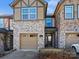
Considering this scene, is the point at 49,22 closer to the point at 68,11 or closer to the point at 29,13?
the point at 29,13

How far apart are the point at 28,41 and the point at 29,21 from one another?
3003 millimetres

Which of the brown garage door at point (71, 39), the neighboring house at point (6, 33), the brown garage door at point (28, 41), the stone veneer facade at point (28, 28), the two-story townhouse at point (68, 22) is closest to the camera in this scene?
the two-story townhouse at point (68, 22)

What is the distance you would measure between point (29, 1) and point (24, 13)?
192 cm

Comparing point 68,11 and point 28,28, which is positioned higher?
point 68,11

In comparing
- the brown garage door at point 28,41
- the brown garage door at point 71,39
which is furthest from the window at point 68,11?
the brown garage door at point 28,41

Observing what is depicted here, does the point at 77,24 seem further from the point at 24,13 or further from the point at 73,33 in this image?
the point at 24,13

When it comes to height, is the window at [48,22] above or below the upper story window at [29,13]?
below

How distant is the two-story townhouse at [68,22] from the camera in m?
28.2

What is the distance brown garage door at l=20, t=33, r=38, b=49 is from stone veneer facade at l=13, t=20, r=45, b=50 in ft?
2.31

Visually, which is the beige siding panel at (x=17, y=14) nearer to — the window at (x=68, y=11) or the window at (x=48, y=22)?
the window at (x=68, y=11)

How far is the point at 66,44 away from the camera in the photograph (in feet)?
93.4

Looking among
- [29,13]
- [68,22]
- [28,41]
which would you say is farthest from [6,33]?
[68,22]

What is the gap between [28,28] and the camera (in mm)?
29156

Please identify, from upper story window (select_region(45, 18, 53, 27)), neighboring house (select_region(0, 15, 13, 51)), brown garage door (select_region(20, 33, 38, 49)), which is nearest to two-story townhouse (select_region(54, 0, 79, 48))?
brown garage door (select_region(20, 33, 38, 49))
